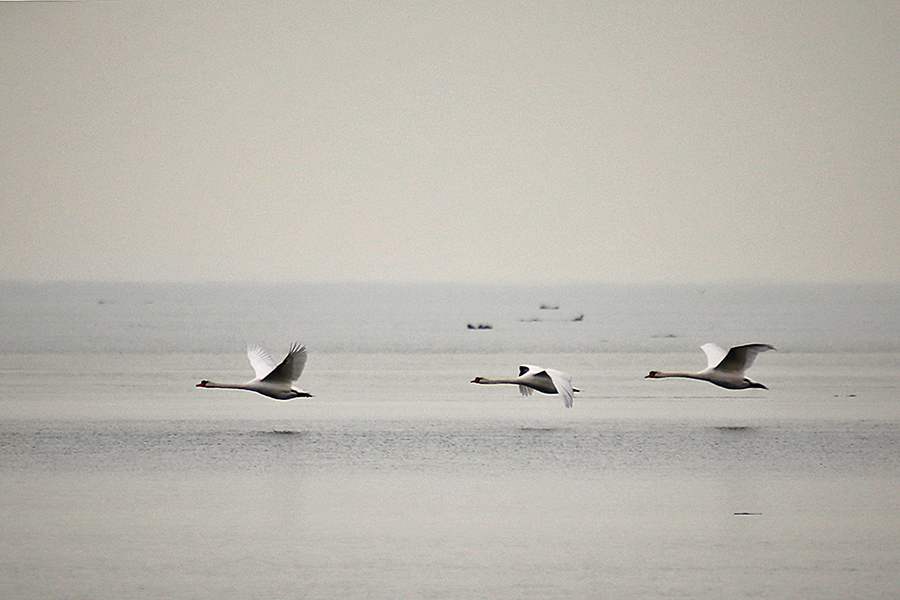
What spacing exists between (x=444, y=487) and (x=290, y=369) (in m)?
5.50

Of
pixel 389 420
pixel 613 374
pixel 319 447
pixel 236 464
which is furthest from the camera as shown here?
pixel 613 374

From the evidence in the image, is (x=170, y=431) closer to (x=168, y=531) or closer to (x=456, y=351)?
(x=168, y=531)

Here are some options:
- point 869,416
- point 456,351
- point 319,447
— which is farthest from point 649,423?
point 456,351

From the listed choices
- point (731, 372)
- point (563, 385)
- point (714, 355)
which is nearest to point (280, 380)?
point (563, 385)

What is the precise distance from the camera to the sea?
13.4m

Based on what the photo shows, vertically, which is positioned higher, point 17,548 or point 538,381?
point 538,381

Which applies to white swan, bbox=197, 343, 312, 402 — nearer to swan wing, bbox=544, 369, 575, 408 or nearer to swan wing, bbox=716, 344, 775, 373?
swan wing, bbox=544, 369, 575, 408

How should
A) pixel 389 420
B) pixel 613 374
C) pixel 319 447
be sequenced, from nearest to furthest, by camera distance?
pixel 319 447, pixel 389 420, pixel 613 374

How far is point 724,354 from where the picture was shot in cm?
2509

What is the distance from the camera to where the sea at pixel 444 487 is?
13.4 m

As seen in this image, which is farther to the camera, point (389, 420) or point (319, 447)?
point (389, 420)

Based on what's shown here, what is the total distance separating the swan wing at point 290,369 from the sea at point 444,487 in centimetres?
102

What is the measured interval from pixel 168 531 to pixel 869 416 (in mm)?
15837

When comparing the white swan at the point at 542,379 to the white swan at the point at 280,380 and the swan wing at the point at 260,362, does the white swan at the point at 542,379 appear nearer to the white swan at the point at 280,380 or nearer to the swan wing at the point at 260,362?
the white swan at the point at 280,380
